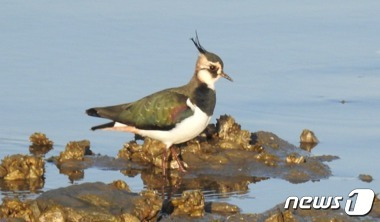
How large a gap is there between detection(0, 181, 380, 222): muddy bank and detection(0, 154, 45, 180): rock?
1.41m

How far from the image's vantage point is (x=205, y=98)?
40.9 ft


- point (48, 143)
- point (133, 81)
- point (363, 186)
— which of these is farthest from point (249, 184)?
point (133, 81)

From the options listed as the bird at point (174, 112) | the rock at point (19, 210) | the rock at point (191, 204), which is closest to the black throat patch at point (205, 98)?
the bird at point (174, 112)

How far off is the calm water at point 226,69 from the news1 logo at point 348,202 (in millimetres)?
337

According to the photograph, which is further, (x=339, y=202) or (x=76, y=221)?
(x=339, y=202)

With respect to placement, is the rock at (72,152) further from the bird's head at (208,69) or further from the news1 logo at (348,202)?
the news1 logo at (348,202)

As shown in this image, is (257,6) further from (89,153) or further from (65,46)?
(89,153)

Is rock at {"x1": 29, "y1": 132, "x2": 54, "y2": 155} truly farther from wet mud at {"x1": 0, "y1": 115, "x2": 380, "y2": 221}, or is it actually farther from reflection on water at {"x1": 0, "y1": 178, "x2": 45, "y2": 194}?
reflection on water at {"x1": 0, "y1": 178, "x2": 45, "y2": 194}

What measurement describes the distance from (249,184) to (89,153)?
1.78 m

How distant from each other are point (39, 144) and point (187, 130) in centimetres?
165

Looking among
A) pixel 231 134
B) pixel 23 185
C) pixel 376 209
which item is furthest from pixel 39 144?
pixel 376 209

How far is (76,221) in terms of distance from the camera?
9.80 metres

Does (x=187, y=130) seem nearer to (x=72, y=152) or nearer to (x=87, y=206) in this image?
(x=72, y=152)

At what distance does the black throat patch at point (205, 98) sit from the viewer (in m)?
12.4
